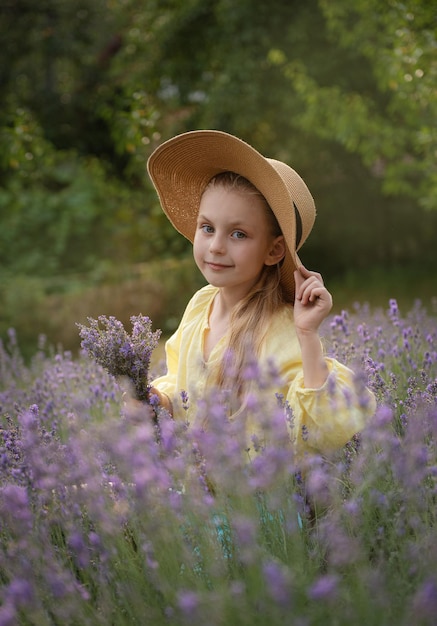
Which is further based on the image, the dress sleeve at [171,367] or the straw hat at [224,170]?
the dress sleeve at [171,367]

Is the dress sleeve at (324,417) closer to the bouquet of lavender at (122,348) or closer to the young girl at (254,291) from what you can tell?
the young girl at (254,291)

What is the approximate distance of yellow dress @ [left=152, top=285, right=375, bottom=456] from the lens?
210cm

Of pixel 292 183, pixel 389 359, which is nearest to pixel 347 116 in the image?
pixel 389 359

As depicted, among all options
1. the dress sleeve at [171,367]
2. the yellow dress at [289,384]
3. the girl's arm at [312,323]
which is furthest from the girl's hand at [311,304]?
the dress sleeve at [171,367]

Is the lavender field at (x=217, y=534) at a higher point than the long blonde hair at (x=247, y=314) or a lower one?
lower

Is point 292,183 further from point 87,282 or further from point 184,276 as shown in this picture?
point 87,282

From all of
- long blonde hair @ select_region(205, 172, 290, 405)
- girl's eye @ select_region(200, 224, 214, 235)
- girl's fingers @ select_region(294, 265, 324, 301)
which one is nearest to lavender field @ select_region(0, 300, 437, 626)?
long blonde hair @ select_region(205, 172, 290, 405)

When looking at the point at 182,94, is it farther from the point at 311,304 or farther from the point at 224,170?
the point at 311,304

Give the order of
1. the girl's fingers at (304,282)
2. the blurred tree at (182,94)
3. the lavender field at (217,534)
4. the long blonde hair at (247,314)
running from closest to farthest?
the lavender field at (217,534), the girl's fingers at (304,282), the long blonde hair at (247,314), the blurred tree at (182,94)

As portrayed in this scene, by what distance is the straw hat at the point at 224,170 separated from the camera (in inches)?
89.7

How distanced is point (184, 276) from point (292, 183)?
6883mm

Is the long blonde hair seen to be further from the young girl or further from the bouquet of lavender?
the bouquet of lavender

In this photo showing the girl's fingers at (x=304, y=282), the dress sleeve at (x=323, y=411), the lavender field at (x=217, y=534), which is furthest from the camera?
the girl's fingers at (x=304, y=282)

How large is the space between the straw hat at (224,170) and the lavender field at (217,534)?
2.23 ft
